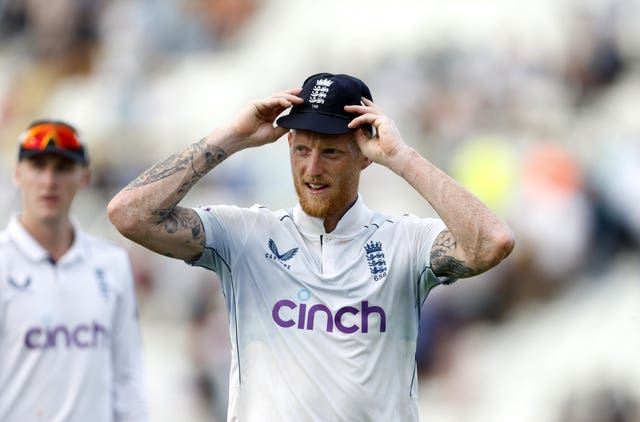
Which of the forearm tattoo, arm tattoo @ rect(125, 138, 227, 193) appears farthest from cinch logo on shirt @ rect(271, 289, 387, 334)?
arm tattoo @ rect(125, 138, 227, 193)

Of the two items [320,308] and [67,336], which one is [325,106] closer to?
[320,308]

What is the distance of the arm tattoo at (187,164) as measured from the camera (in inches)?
160

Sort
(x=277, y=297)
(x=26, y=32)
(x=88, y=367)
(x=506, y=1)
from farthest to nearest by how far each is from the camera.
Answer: (x=26, y=32)
(x=506, y=1)
(x=88, y=367)
(x=277, y=297)

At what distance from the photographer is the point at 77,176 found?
5.94 metres

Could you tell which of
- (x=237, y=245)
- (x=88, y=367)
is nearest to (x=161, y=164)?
(x=237, y=245)

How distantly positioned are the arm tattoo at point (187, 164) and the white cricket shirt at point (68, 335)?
68.4 inches

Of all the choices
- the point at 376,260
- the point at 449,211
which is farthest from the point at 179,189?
the point at 449,211

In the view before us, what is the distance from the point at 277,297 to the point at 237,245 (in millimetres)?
264

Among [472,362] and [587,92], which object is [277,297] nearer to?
[472,362]

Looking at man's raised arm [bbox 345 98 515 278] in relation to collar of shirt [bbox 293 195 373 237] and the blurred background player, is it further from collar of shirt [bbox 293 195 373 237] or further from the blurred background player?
the blurred background player

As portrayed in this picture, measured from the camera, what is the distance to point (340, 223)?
165 inches

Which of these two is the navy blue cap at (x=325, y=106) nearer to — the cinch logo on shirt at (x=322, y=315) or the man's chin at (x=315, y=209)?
the man's chin at (x=315, y=209)

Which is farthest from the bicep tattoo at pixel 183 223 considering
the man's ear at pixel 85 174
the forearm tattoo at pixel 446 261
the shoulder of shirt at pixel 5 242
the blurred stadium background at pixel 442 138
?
the blurred stadium background at pixel 442 138

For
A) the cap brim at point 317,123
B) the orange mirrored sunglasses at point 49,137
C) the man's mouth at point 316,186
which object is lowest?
the man's mouth at point 316,186
